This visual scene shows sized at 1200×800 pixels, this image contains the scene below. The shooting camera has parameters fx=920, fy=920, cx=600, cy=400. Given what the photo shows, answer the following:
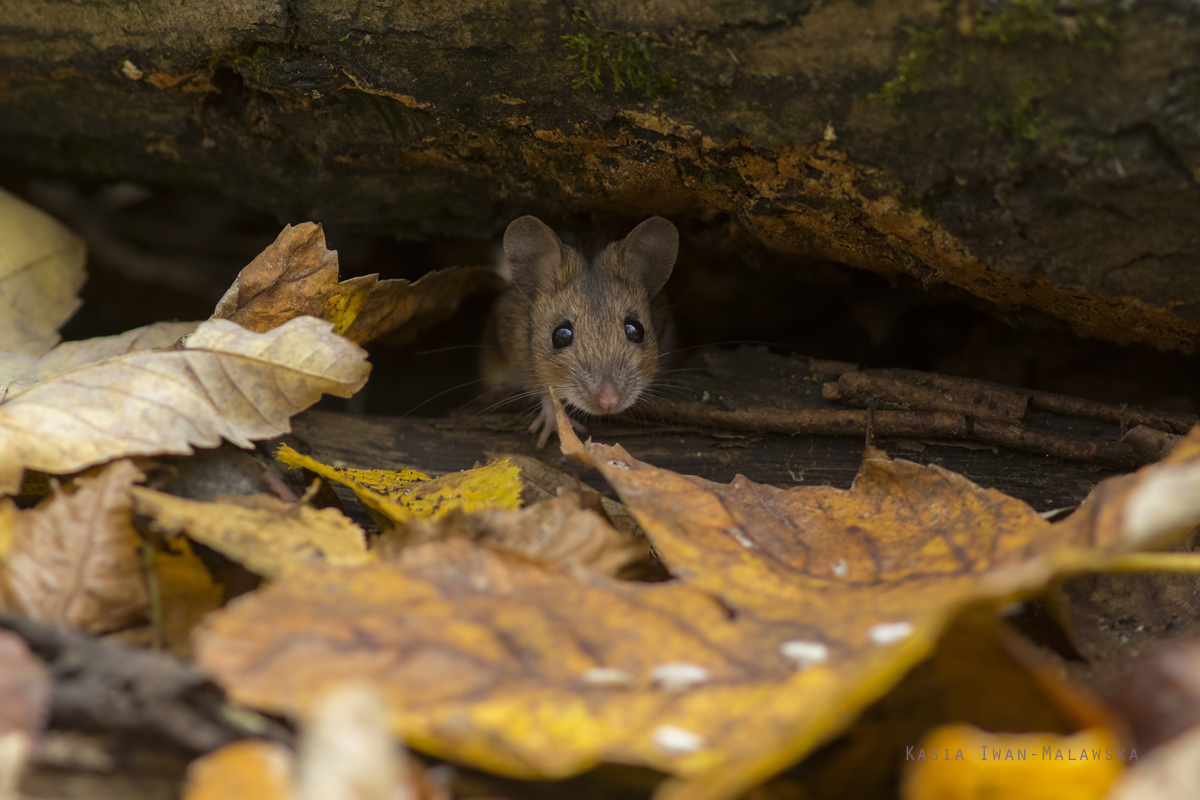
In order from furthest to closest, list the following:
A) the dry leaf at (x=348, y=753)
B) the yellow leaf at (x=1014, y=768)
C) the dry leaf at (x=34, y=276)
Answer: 1. the dry leaf at (x=34, y=276)
2. the yellow leaf at (x=1014, y=768)
3. the dry leaf at (x=348, y=753)

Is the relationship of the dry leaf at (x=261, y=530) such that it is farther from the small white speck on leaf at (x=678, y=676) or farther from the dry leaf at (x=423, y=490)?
the small white speck on leaf at (x=678, y=676)

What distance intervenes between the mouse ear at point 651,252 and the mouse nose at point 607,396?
89cm

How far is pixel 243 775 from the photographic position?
57.8 inches

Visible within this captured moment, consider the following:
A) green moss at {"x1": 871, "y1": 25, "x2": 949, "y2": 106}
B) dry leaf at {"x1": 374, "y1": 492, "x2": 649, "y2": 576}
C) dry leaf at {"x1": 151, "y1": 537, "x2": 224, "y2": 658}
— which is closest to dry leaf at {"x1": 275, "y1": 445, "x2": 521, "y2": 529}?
dry leaf at {"x1": 374, "y1": 492, "x2": 649, "y2": 576}

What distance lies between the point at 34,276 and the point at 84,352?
0.85 meters

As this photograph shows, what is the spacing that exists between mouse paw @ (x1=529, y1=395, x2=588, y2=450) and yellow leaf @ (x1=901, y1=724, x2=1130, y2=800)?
8.56 ft

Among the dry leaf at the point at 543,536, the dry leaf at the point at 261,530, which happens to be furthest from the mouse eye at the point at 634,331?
the dry leaf at the point at 261,530

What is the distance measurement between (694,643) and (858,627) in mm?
331

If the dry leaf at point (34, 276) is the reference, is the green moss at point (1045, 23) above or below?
above

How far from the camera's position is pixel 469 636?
1755mm

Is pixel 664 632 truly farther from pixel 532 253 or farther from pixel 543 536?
pixel 532 253

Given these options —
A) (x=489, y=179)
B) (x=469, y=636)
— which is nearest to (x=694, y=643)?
(x=469, y=636)

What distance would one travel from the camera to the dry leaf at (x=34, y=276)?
358cm

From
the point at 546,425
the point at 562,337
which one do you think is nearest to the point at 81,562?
the point at 546,425
